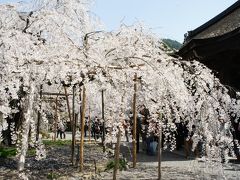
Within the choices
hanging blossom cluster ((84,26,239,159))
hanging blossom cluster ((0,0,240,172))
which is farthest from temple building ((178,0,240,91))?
hanging blossom cluster ((84,26,239,159))

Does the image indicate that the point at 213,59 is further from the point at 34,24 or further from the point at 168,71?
the point at 34,24

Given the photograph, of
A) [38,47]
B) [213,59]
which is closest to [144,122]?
[213,59]

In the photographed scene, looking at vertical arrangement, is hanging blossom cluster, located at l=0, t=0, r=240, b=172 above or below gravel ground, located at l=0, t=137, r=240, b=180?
above

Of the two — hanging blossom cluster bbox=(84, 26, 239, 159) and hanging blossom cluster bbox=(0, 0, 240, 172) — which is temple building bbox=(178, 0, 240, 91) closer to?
hanging blossom cluster bbox=(0, 0, 240, 172)

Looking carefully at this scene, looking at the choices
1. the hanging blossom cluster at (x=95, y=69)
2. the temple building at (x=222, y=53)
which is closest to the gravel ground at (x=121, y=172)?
the hanging blossom cluster at (x=95, y=69)

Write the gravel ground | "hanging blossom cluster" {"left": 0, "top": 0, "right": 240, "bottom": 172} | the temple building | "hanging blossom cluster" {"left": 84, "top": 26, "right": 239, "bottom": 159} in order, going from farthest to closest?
the temple building, the gravel ground, "hanging blossom cluster" {"left": 84, "top": 26, "right": 239, "bottom": 159}, "hanging blossom cluster" {"left": 0, "top": 0, "right": 240, "bottom": 172}

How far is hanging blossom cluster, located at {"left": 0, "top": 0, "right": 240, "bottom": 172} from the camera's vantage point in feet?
20.3

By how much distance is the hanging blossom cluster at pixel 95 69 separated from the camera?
6184 mm

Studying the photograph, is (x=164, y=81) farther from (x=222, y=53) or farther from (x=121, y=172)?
(x=222, y=53)

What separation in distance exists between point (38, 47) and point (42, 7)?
2334mm

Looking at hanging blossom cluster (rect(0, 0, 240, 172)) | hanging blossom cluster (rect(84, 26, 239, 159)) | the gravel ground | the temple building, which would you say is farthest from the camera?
the temple building

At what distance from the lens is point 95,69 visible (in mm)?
7238

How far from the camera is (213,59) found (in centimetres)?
1286

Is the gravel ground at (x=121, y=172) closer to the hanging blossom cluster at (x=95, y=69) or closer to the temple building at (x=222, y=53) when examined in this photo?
the hanging blossom cluster at (x=95, y=69)
